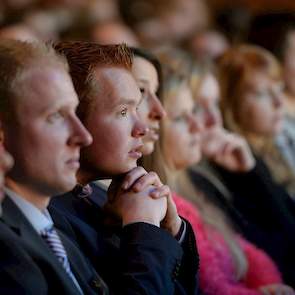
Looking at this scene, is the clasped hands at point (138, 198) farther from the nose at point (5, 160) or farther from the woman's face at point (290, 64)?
the woman's face at point (290, 64)

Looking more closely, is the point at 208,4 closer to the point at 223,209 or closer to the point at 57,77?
the point at 223,209

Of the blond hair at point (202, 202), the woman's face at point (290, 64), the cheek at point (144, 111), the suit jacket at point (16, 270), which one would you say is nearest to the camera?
the suit jacket at point (16, 270)

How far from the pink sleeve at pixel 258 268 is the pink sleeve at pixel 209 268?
4.4 inches

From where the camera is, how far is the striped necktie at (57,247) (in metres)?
0.75

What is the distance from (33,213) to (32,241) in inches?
1.0

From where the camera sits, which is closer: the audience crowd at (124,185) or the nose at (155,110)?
the audience crowd at (124,185)

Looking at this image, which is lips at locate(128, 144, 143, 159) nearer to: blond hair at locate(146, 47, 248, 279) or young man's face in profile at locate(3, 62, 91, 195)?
young man's face in profile at locate(3, 62, 91, 195)

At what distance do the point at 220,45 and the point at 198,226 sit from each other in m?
1.30

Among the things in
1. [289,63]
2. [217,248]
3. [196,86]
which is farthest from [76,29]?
[217,248]

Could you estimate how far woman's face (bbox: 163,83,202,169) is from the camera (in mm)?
1401

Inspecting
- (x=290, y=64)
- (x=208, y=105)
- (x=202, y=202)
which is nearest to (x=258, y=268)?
(x=202, y=202)

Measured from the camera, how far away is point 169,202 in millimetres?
900

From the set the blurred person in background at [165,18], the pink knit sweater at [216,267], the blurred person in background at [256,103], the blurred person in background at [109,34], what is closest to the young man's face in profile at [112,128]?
the pink knit sweater at [216,267]

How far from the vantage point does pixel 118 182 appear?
0.87 m
